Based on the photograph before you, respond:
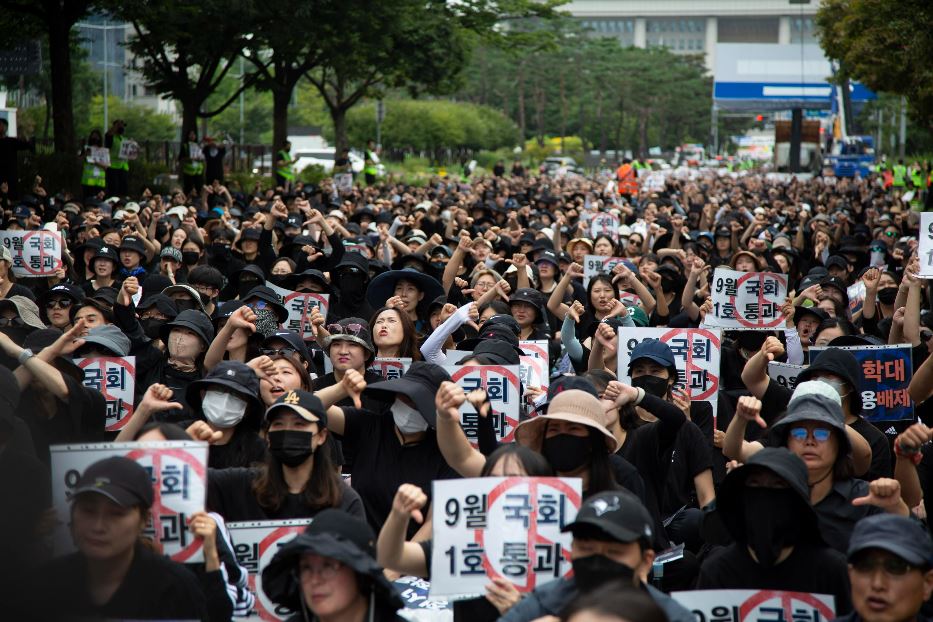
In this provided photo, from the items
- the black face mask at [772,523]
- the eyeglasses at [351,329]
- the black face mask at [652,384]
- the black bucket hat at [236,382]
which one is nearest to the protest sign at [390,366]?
the eyeglasses at [351,329]

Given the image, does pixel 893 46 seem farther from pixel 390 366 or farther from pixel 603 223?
pixel 390 366

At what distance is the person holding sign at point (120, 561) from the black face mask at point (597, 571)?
131 cm

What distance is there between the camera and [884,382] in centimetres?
816

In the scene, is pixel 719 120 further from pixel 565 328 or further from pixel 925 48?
pixel 565 328

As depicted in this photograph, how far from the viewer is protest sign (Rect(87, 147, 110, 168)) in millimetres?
23641

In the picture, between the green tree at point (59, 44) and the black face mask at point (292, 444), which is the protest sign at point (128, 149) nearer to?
the green tree at point (59, 44)

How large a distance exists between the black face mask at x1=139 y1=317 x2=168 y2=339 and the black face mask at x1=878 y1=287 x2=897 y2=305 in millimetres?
5478

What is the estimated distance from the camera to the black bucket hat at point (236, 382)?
637cm

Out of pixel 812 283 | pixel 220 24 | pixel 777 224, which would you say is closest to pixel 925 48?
pixel 777 224

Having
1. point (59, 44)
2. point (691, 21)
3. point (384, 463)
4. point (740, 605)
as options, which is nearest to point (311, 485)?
point (384, 463)

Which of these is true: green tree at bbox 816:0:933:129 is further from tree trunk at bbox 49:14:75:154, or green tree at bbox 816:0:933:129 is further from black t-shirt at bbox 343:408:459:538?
black t-shirt at bbox 343:408:459:538

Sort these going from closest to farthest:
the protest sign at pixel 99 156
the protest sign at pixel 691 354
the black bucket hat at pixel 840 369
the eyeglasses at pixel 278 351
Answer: the black bucket hat at pixel 840 369, the eyeglasses at pixel 278 351, the protest sign at pixel 691 354, the protest sign at pixel 99 156

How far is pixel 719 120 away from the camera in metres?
122

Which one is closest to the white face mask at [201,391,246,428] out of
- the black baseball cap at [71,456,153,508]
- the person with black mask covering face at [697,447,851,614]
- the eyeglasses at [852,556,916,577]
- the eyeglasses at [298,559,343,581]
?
the black baseball cap at [71,456,153,508]
